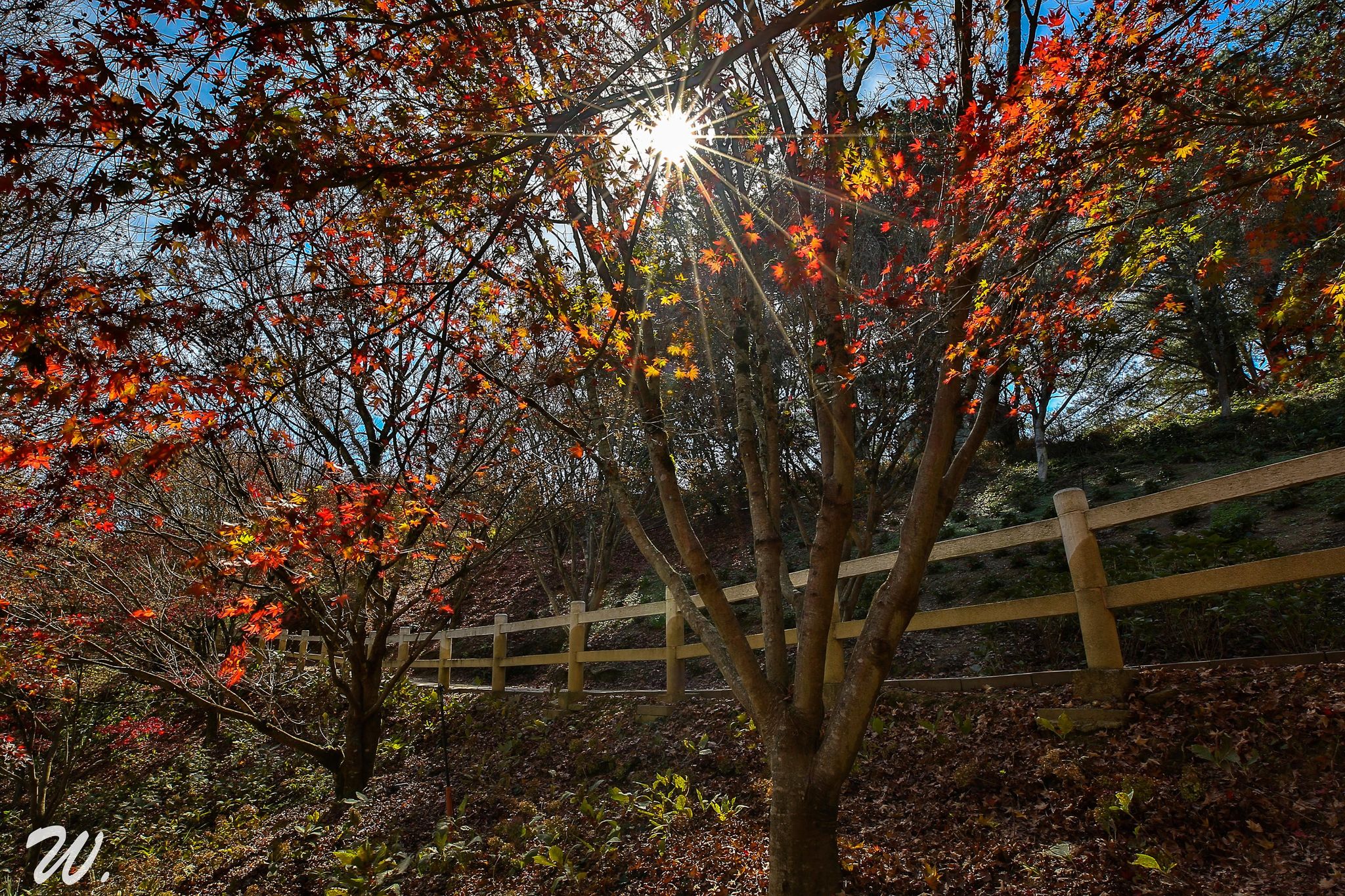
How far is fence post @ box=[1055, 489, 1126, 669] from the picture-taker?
13.4 ft

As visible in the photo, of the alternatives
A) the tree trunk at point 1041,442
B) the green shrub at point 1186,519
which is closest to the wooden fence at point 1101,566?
the green shrub at point 1186,519

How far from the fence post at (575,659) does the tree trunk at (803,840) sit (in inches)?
209

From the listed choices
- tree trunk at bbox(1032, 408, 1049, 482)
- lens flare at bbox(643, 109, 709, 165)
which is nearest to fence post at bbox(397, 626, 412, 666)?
lens flare at bbox(643, 109, 709, 165)

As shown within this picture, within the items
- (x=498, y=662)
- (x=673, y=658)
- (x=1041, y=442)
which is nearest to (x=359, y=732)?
(x=498, y=662)

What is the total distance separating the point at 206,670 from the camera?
706 centimetres

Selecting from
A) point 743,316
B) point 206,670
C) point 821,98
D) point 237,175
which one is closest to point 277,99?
point 237,175

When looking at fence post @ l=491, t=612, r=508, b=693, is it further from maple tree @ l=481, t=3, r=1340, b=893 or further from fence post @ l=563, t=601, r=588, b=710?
maple tree @ l=481, t=3, r=1340, b=893

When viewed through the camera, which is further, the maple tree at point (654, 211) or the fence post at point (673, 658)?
the fence post at point (673, 658)

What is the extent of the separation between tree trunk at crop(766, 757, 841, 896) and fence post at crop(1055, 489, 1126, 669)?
6.25ft

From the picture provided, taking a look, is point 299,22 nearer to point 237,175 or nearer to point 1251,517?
point 237,175

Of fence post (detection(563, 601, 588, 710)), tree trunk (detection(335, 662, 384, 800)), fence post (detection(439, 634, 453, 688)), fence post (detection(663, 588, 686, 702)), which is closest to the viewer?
fence post (detection(663, 588, 686, 702))

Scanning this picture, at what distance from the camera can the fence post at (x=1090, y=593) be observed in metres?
4.08

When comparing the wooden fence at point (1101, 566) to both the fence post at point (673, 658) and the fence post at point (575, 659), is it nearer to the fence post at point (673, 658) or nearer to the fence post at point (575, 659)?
the fence post at point (673, 658)

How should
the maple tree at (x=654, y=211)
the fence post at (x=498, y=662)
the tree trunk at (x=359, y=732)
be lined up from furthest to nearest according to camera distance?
the fence post at (x=498, y=662) → the tree trunk at (x=359, y=732) → the maple tree at (x=654, y=211)
